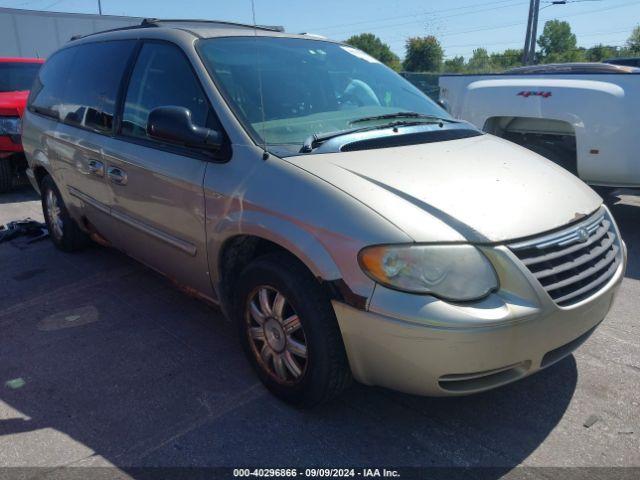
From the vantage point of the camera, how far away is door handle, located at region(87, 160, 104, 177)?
12.6 ft

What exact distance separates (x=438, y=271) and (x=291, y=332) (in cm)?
80

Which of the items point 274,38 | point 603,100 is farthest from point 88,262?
point 603,100

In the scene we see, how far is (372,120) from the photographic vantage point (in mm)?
3211

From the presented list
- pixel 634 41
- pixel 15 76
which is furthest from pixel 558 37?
pixel 15 76

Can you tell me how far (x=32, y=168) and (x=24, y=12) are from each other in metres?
16.8

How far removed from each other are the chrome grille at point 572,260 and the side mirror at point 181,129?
1.55 meters

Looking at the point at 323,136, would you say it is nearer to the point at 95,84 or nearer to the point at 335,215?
the point at 335,215

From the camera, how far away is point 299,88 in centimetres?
326

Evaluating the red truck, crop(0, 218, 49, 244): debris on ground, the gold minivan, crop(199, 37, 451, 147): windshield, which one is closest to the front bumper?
the gold minivan

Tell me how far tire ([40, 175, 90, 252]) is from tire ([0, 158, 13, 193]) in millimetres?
3470

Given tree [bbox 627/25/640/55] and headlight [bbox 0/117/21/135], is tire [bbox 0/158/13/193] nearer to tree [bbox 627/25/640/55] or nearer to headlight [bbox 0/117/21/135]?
headlight [bbox 0/117/21/135]

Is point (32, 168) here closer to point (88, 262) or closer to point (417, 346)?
point (88, 262)

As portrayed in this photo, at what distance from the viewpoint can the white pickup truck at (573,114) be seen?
17.2 ft

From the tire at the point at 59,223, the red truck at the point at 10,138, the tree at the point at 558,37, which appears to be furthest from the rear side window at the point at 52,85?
the tree at the point at 558,37
